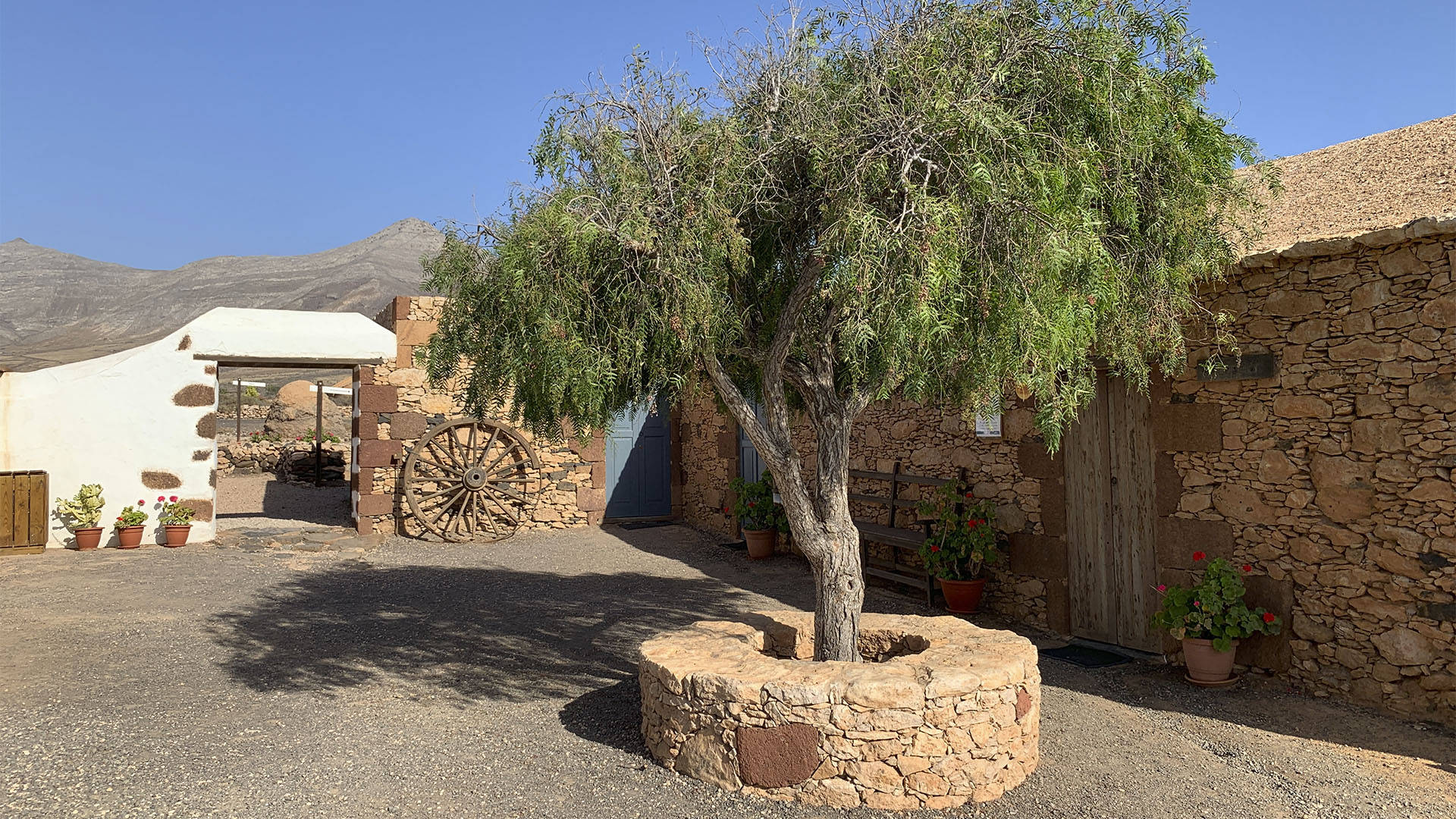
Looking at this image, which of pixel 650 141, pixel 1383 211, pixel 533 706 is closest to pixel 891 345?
pixel 650 141

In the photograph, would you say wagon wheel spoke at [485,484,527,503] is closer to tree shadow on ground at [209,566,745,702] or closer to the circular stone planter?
tree shadow on ground at [209,566,745,702]

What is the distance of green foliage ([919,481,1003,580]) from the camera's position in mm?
6469

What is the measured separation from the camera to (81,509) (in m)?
9.15

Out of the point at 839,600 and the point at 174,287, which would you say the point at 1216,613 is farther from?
the point at 174,287

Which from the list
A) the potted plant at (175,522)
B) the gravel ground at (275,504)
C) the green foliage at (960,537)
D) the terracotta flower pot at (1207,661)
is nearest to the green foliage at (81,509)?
the potted plant at (175,522)

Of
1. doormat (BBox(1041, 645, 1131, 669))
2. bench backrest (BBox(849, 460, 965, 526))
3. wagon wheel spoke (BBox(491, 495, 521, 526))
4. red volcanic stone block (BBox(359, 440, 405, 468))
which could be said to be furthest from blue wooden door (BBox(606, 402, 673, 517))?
doormat (BBox(1041, 645, 1131, 669))

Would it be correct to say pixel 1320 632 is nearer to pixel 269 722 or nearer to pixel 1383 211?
pixel 1383 211

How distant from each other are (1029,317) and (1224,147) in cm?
199

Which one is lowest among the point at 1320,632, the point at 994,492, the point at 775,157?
the point at 1320,632

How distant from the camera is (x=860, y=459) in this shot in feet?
27.0

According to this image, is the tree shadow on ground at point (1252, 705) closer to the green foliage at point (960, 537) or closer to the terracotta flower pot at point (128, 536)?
the green foliage at point (960, 537)


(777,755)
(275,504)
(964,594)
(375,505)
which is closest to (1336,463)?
(964,594)

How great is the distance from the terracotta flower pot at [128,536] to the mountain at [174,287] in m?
31.2

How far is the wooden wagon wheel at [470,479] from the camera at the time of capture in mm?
10422
